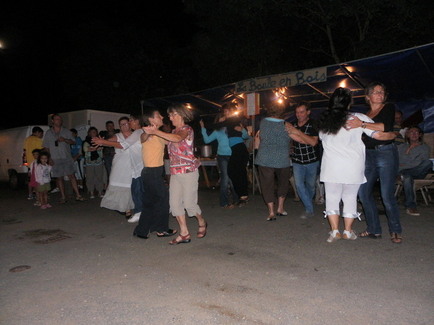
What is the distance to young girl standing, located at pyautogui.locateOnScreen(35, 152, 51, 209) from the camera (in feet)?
28.7

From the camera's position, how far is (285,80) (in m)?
9.55

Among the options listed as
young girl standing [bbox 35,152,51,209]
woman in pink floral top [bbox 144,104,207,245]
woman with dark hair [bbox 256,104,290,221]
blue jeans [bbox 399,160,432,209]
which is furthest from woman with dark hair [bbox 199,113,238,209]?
A: young girl standing [bbox 35,152,51,209]

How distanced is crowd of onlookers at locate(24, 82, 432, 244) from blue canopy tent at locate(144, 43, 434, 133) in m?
1.32

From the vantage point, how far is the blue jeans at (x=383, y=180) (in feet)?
15.5

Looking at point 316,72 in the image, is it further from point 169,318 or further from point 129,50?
point 129,50

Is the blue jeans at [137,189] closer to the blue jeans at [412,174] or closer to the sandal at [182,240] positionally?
the sandal at [182,240]

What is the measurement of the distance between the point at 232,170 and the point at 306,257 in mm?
3431

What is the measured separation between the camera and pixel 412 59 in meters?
8.29

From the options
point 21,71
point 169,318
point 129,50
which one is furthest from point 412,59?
point 21,71

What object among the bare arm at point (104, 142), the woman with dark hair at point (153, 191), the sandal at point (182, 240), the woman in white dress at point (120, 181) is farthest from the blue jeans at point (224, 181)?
the sandal at point (182, 240)

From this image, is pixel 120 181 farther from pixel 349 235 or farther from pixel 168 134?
pixel 349 235

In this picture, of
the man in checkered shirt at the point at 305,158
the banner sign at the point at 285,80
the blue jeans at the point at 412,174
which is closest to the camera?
the man in checkered shirt at the point at 305,158

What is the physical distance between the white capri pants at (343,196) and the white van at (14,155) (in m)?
11.0

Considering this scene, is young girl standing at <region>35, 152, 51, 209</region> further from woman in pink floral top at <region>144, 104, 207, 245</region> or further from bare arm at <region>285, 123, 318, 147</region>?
bare arm at <region>285, 123, 318, 147</region>
